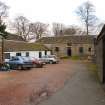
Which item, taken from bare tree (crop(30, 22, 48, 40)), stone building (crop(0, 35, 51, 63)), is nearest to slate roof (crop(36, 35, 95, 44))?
bare tree (crop(30, 22, 48, 40))

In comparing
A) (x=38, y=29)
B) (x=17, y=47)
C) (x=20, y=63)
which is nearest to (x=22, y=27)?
(x=38, y=29)

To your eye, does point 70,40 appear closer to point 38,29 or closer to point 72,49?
point 72,49

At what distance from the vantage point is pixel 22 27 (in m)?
90.9

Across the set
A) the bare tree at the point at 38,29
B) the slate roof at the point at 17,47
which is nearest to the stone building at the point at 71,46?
the bare tree at the point at 38,29

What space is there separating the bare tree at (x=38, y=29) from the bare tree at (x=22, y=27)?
2030mm

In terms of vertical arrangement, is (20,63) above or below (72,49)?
below

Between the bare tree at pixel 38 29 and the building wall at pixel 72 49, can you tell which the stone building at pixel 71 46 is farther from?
the bare tree at pixel 38 29

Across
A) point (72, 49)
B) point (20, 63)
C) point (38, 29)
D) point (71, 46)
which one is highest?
point (38, 29)

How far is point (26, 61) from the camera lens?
37.0 meters

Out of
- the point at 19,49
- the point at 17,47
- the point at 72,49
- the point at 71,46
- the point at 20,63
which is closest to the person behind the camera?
the point at 20,63

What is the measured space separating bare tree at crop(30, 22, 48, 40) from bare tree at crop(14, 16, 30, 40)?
203cm

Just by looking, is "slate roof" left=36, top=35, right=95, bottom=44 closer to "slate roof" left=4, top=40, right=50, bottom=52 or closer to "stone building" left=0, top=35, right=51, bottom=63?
"stone building" left=0, top=35, right=51, bottom=63

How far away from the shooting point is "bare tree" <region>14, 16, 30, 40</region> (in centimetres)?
9044

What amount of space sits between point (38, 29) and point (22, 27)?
5.89 metres
